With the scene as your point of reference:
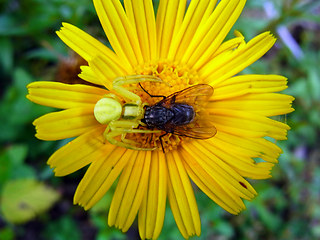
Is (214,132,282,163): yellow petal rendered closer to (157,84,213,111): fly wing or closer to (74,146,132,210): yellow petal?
(157,84,213,111): fly wing

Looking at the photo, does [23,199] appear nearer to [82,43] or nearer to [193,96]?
[82,43]

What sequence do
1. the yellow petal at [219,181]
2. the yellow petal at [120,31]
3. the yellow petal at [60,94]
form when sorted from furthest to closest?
1. the yellow petal at [219,181]
2. the yellow petal at [120,31]
3. the yellow petal at [60,94]

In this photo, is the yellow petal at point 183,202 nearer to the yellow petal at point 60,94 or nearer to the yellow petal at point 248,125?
the yellow petal at point 248,125

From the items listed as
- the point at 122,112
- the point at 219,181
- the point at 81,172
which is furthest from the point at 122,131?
the point at 81,172

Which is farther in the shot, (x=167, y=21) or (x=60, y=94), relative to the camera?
(x=167, y=21)

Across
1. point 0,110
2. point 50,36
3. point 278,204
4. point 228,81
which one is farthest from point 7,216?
point 278,204

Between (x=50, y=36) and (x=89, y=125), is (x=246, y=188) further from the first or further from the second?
(x=50, y=36)

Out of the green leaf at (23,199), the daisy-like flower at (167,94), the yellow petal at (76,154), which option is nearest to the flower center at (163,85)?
the daisy-like flower at (167,94)
